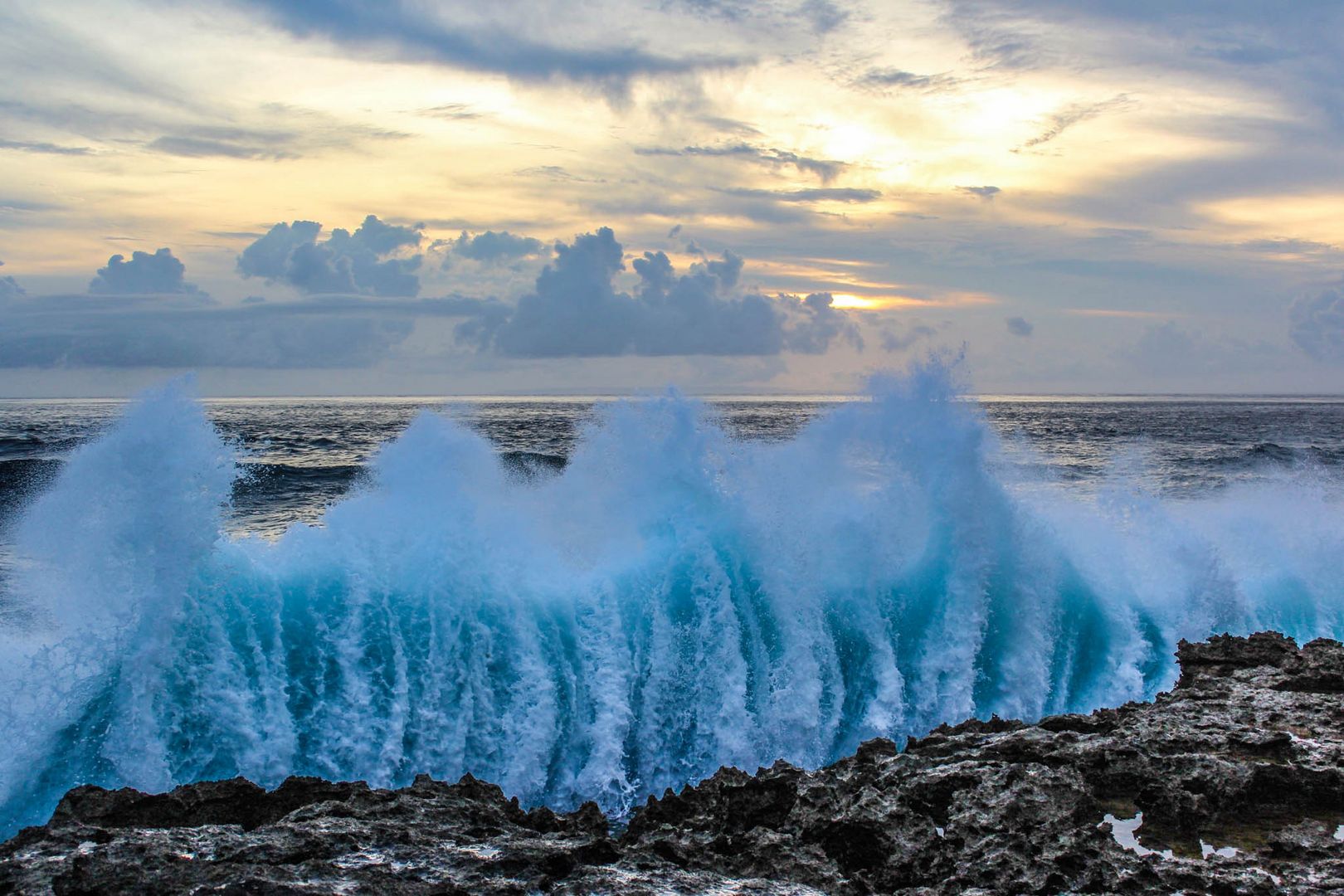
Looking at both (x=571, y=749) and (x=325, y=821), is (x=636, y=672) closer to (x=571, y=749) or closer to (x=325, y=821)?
(x=571, y=749)

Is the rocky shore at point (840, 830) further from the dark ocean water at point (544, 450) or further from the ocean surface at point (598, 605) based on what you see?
the dark ocean water at point (544, 450)

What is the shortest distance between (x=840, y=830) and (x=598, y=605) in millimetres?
5708

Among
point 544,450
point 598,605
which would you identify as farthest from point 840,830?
point 544,450

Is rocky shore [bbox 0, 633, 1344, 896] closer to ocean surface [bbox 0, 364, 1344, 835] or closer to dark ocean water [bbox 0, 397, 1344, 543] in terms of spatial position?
ocean surface [bbox 0, 364, 1344, 835]

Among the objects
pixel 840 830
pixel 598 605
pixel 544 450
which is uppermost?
pixel 840 830

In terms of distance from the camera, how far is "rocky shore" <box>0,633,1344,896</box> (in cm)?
446

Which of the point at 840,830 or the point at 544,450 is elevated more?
the point at 840,830

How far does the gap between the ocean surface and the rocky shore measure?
2898mm

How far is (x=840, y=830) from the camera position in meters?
5.31

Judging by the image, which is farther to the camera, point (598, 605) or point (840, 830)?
point (598, 605)

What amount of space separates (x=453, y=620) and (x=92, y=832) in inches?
201

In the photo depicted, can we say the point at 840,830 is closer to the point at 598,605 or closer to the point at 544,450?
the point at 598,605

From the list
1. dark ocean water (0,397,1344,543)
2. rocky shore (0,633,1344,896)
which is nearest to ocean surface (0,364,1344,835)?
dark ocean water (0,397,1344,543)

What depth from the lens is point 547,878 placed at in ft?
14.6
